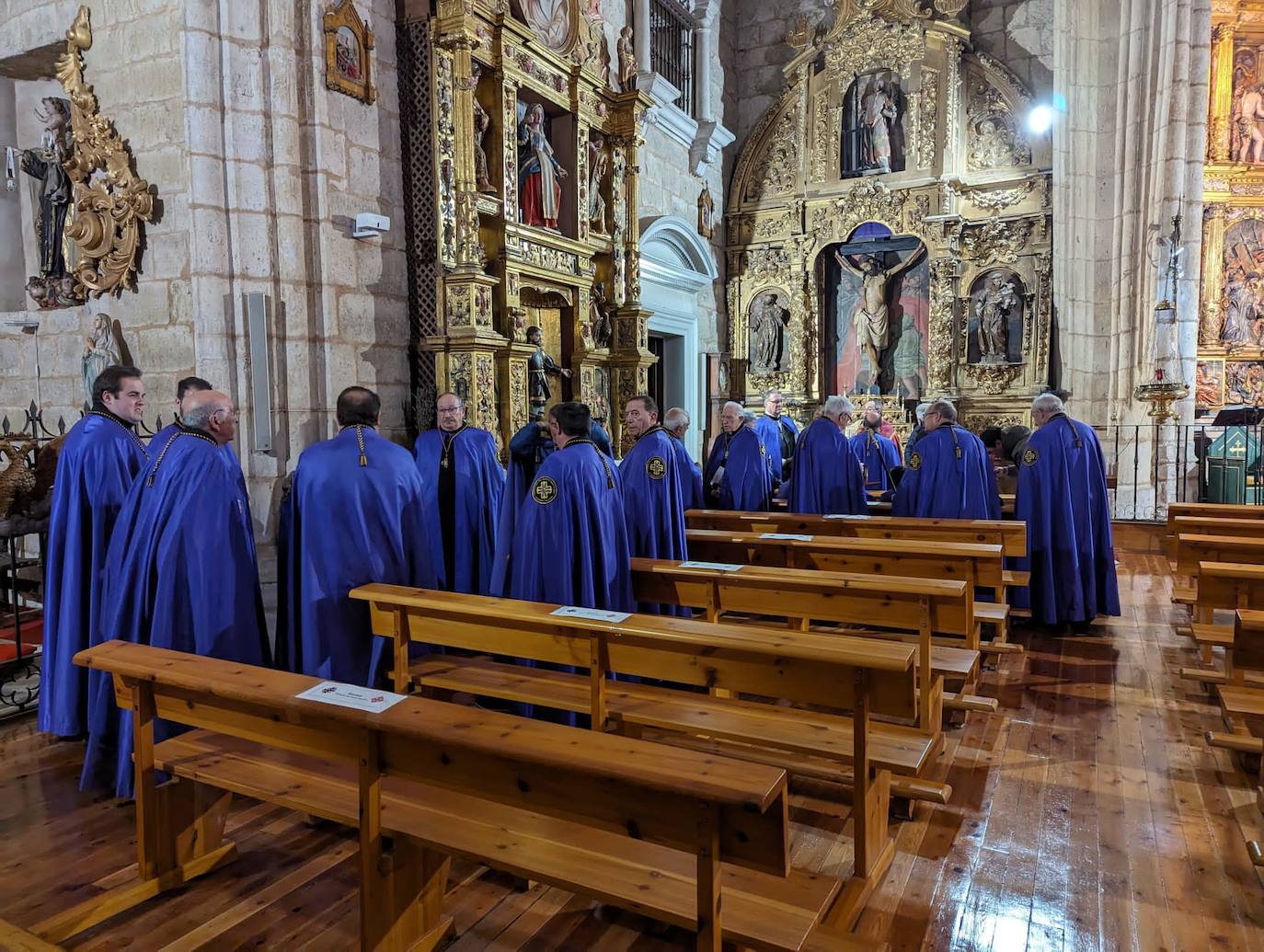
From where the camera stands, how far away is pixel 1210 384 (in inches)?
545

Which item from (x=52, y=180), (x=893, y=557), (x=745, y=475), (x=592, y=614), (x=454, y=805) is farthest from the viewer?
(x=745, y=475)

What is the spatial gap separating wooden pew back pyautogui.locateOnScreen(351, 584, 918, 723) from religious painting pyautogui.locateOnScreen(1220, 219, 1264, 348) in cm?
1464

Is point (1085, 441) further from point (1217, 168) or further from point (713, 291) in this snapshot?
point (1217, 168)

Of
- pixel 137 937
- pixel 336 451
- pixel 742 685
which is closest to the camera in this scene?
pixel 137 937

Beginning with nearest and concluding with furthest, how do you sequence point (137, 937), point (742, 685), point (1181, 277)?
point (137, 937) → point (742, 685) → point (1181, 277)

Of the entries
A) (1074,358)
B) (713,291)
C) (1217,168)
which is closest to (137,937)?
(1074,358)

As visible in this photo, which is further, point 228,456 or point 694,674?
point 228,456

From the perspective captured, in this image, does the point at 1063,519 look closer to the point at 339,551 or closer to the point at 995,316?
the point at 339,551

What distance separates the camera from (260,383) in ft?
19.0

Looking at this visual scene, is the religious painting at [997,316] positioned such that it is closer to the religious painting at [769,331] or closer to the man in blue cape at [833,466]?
the religious painting at [769,331]

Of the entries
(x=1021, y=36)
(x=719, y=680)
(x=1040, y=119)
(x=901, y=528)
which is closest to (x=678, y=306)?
(x=1040, y=119)

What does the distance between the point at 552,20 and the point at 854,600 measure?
7.18 m

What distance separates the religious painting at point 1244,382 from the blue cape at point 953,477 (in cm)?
990

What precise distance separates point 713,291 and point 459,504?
985 centimetres
